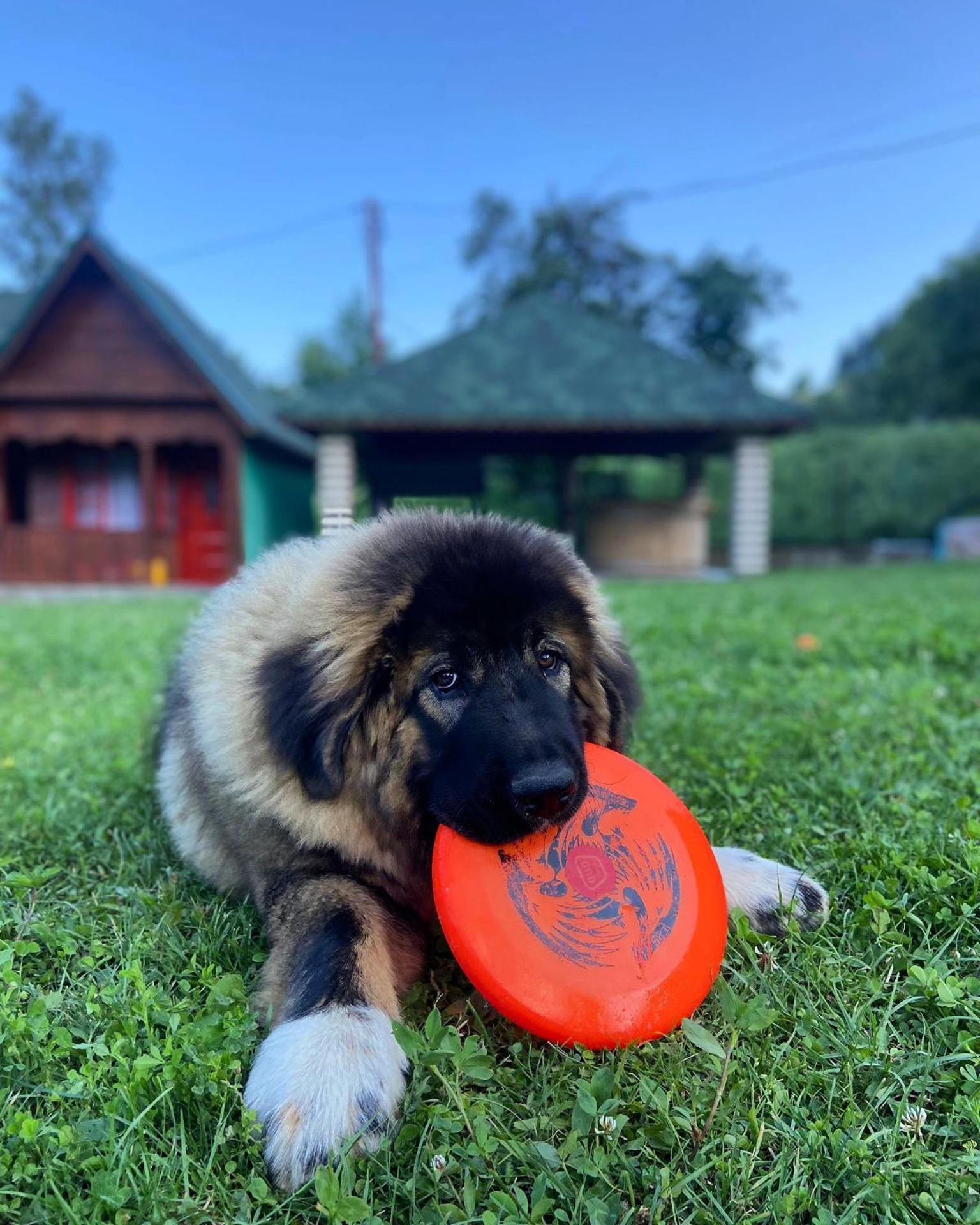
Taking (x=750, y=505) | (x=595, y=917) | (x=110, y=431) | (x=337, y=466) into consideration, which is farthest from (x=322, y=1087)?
(x=110, y=431)

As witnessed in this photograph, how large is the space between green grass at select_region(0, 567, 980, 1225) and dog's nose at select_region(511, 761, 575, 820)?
488 millimetres

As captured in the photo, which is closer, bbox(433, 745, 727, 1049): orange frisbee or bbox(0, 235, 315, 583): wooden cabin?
bbox(433, 745, 727, 1049): orange frisbee

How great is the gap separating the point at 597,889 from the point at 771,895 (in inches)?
23.7

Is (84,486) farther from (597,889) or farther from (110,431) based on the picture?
(597,889)

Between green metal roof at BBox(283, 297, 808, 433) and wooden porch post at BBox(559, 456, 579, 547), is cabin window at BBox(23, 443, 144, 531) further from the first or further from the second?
wooden porch post at BBox(559, 456, 579, 547)

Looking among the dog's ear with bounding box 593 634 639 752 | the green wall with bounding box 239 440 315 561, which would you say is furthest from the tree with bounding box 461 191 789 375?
the dog's ear with bounding box 593 634 639 752

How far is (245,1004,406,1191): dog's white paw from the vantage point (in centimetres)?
156

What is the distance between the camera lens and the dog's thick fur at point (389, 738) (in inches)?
77.9

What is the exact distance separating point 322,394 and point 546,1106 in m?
17.8

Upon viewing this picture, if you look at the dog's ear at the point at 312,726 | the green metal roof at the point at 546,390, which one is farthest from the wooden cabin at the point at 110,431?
the dog's ear at the point at 312,726

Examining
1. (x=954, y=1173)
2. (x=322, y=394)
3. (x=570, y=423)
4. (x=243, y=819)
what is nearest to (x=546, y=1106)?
(x=954, y=1173)

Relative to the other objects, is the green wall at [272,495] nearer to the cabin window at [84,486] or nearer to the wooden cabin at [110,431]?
the wooden cabin at [110,431]

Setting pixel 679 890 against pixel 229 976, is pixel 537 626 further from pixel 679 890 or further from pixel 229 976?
pixel 229 976

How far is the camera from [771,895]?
228 cm
